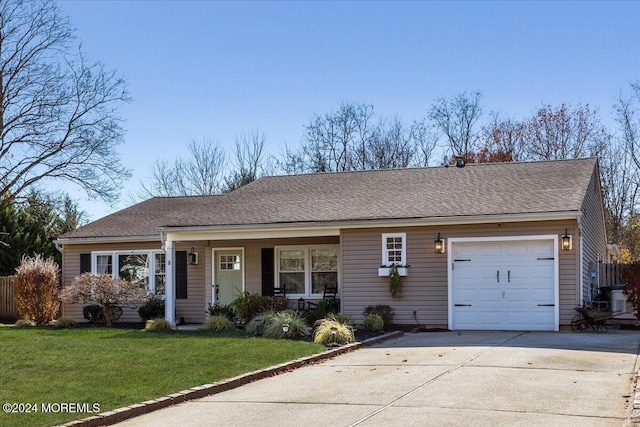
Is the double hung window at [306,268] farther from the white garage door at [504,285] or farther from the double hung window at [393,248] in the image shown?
the white garage door at [504,285]

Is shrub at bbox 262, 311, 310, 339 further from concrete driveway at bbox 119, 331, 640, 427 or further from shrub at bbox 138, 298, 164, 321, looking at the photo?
shrub at bbox 138, 298, 164, 321

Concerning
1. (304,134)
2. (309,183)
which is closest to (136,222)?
(309,183)

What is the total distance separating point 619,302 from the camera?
806 inches

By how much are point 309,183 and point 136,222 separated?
556 centimetres

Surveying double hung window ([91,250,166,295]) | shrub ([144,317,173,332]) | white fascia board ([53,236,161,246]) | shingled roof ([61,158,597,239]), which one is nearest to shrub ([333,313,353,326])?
shingled roof ([61,158,597,239])

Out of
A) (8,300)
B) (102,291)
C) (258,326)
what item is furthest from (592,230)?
(8,300)

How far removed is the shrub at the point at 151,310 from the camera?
22.0 metres

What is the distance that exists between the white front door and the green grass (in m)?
4.88

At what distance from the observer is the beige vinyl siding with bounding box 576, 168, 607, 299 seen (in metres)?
19.0

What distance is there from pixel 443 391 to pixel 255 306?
31.4 ft

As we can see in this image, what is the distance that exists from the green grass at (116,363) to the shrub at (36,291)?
166 inches

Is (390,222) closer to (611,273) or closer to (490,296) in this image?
(490,296)

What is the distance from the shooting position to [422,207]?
1944 centimetres

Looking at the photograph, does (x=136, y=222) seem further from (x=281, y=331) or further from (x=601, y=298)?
(x=601, y=298)
